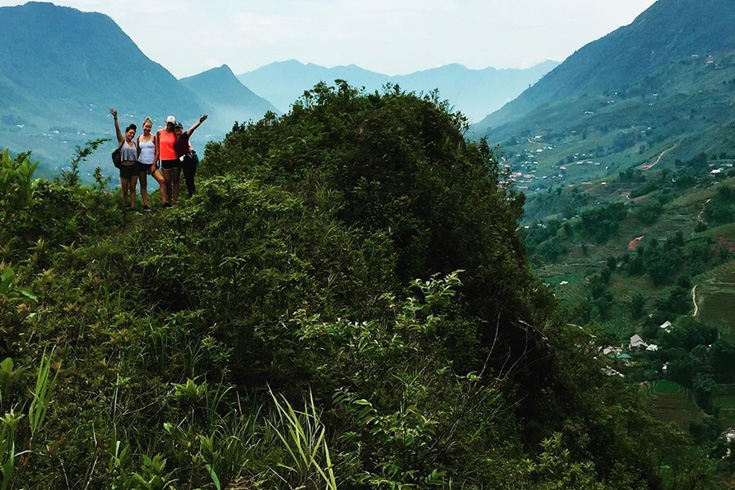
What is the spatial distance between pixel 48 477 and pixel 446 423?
3.16 metres

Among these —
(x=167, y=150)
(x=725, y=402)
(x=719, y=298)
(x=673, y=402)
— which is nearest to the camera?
(x=167, y=150)

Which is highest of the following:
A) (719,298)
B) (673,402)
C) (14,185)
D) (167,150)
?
(167,150)

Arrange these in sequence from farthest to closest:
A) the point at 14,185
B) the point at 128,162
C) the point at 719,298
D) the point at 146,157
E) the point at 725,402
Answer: the point at 719,298 → the point at 725,402 → the point at 146,157 → the point at 128,162 → the point at 14,185

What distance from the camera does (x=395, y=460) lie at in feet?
15.2

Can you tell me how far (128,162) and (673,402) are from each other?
80717 mm

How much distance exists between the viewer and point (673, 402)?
7438 centimetres

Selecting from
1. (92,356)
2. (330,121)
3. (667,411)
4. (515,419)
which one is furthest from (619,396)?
→ (667,411)

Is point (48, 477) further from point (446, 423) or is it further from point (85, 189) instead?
point (85, 189)

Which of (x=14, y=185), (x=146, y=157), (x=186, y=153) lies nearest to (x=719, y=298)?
(x=186, y=153)

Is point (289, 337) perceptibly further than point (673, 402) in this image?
No

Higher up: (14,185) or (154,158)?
(154,158)

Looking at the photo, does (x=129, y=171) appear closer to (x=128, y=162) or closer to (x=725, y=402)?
(x=128, y=162)

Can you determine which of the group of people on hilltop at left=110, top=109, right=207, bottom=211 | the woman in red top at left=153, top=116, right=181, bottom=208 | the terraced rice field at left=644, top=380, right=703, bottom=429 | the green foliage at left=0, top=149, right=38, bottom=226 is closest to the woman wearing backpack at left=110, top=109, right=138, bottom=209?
the group of people on hilltop at left=110, top=109, right=207, bottom=211

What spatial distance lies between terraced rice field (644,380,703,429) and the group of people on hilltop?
70980 millimetres
